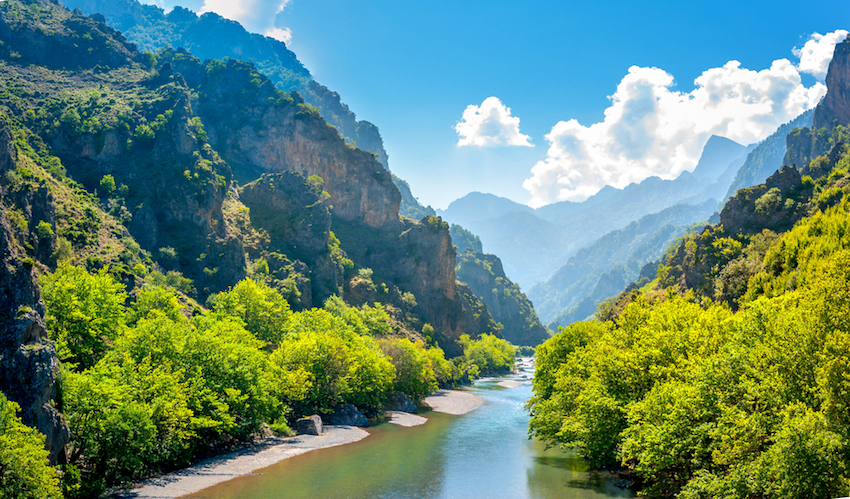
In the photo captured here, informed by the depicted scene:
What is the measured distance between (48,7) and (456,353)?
165669 mm

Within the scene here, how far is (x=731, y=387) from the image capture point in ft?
83.5

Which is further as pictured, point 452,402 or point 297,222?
point 297,222

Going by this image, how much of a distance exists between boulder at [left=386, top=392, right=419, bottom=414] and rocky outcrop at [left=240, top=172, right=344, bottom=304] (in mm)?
48574

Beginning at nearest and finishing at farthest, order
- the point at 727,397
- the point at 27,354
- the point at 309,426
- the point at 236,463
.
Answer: the point at 727,397 → the point at 27,354 → the point at 236,463 → the point at 309,426

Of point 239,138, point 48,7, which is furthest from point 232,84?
point 48,7

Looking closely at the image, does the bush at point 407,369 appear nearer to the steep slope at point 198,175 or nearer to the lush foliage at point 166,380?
the lush foliage at point 166,380

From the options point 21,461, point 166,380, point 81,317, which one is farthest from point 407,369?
point 21,461

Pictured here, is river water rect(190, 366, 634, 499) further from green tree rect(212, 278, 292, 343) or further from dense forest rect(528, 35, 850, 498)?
green tree rect(212, 278, 292, 343)

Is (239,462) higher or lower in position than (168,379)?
lower

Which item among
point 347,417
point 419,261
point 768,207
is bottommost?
point 347,417

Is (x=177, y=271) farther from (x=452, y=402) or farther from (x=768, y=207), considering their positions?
(x=768, y=207)

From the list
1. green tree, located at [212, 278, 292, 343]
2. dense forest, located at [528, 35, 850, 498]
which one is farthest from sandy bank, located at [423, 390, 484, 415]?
green tree, located at [212, 278, 292, 343]

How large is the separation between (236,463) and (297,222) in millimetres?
95453

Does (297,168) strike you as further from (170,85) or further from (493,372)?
(493,372)
